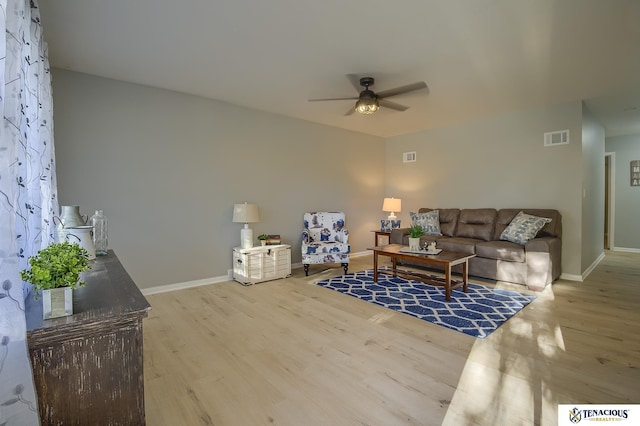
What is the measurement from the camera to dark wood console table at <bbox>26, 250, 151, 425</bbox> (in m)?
1.03

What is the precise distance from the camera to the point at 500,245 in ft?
13.8

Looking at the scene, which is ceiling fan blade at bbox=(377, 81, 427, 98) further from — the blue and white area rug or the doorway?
the doorway

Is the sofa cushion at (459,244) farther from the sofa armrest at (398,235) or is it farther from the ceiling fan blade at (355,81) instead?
the ceiling fan blade at (355,81)

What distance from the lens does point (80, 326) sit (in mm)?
1065

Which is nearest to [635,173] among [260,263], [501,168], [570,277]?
[501,168]

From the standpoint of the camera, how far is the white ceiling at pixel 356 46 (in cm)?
228

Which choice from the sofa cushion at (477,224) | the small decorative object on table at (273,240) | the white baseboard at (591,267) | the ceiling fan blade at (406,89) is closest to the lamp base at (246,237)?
the small decorative object on table at (273,240)

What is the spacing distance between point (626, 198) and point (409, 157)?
4.65 meters

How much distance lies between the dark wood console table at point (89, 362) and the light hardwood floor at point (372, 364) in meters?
0.60

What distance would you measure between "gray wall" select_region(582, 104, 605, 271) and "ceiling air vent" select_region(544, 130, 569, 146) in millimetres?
211

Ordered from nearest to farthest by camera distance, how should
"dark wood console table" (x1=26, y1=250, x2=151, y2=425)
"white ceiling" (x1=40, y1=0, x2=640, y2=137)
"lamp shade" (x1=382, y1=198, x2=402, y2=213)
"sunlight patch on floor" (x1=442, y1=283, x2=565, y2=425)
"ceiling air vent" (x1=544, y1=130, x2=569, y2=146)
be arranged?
"dark wood console table" (x1=26, y1=250, x2=151, y2=425)
"sunlight patch on floor" (x1=442, y1=283, x2=565, y2=425)
"white ceiling" (x1=40, y1=0, x2=640, y2=137)
"ceiling air vent" (x1=544, y1=130, x2=569, y2=146)
"lamp shade" (x1=382, y1=198, x2=402, y2=213)

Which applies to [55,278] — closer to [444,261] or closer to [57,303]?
[57,303]

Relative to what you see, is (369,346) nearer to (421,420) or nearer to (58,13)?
(421,420)

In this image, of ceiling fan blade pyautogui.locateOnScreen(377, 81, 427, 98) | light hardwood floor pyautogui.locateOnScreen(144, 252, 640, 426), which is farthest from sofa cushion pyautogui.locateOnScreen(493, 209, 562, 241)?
ceiling fan blade pyautogui.locateOnScreen(377, 81, 427, 98)
